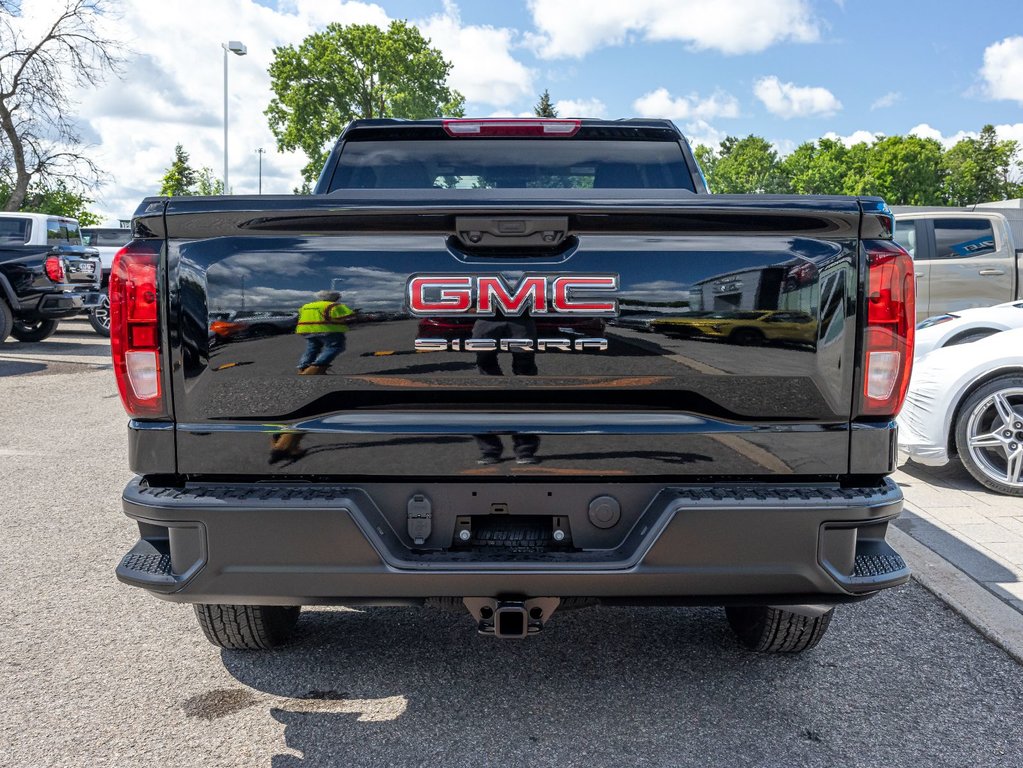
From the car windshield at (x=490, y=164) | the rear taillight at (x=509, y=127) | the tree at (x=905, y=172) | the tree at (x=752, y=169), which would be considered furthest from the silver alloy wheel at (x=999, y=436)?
the tree at (x=752, y=169)

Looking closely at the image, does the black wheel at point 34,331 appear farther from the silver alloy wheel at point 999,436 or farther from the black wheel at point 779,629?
the black wheel at point 779,629

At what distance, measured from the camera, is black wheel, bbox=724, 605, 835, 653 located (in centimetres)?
320

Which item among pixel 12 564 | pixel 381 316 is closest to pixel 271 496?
pixel 381 316

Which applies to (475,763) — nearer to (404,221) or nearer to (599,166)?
(404,221)

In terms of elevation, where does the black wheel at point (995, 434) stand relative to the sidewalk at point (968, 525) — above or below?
above

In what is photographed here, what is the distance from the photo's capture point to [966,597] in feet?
13.0

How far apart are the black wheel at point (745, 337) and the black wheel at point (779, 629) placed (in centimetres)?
114

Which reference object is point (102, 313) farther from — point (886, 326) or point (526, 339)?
point (886, 326)

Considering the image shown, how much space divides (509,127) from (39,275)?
13154mm

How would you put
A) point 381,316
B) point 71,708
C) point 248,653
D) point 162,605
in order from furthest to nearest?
point 162,605, point 248,653, point 71,708, point 381,316

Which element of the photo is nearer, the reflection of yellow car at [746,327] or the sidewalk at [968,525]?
the reflection of yellow car at [746,327]

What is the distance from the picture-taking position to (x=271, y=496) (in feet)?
8.10

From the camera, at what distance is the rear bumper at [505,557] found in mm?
2447

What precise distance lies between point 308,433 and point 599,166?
7.56 feet
